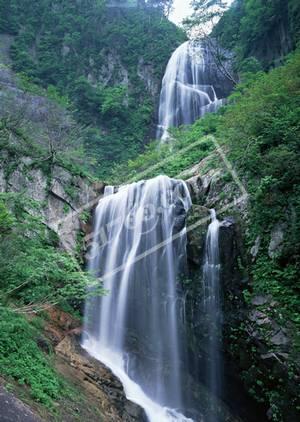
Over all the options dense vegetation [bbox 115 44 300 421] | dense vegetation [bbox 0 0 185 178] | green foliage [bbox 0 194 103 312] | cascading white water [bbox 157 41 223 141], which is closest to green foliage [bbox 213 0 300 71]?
cascading white water [bbox 157 41 223 141]

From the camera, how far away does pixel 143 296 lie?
10547mm

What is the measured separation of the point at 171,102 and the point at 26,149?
1413 cm

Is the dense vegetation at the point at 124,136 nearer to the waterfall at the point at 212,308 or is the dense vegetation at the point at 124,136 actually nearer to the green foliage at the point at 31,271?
the green foliage at the point at 31,271

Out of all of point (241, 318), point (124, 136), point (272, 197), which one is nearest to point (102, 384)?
point (241, 318)

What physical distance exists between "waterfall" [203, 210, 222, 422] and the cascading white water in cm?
1336

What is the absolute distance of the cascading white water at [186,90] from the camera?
22.6 m

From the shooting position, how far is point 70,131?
14.6m

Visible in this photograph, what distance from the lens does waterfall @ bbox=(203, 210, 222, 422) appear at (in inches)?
363

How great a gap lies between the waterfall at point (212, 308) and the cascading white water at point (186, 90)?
43.8 feet

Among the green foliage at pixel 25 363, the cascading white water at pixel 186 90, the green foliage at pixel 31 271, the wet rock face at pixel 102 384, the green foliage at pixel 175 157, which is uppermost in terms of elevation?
the cascading white water at pixel 186 90

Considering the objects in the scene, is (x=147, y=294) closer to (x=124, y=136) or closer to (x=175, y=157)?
(x=175, y=157)

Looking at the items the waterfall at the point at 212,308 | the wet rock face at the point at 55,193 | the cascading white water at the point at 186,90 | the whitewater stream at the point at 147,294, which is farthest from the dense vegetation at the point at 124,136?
the cascading white water at the point at 186,90

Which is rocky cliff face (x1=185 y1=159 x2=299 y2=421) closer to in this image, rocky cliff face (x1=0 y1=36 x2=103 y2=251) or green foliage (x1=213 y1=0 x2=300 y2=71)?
rocky cliff face (x1=0 y1=36 x2=103 y2=251)

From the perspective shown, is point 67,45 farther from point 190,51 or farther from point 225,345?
point 225,345
